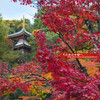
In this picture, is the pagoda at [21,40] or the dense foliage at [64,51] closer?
the dense foliage at [64,51]

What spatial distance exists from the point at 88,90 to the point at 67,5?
6.90 ft

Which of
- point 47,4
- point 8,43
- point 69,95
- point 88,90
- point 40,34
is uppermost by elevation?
point 47,4

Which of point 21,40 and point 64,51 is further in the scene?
point 21,40

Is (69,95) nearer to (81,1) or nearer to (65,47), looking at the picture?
(65,47)

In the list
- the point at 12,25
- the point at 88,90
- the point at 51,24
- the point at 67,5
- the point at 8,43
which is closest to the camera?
the point at 88,90

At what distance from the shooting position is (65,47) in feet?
12.6

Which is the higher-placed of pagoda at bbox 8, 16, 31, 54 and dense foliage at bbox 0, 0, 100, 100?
dense foliage at bbox 0, 0, 100, 100

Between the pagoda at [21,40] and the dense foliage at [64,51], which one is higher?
the dense foliage at [64,51]

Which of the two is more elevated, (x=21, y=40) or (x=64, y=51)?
(x=64, y=51)

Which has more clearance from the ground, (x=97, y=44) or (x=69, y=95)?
(x=97, y=44)

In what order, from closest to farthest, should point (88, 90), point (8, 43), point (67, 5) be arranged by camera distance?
point (88, 90) → point (67, 5) → point (8, 43)

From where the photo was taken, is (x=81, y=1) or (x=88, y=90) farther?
(x=81, y=1)

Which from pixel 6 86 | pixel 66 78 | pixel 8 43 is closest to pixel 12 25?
pixel 8 43

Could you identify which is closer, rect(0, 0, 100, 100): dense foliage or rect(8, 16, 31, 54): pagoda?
rect(0, 0, 100, 100): dense foliage
